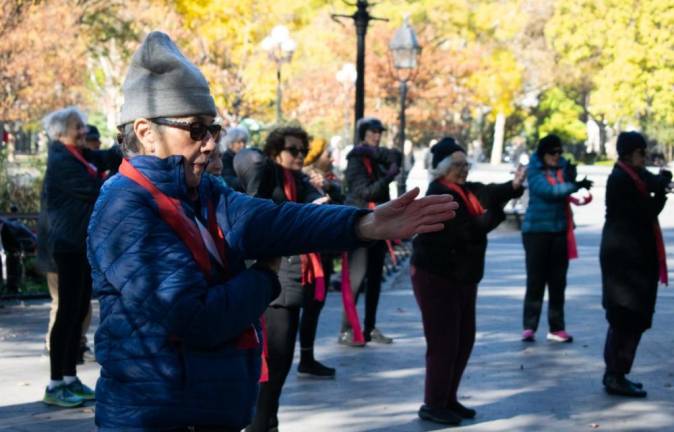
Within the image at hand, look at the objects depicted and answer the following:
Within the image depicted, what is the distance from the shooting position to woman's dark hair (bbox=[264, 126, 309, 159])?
8.54m

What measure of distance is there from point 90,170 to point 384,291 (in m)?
7.47

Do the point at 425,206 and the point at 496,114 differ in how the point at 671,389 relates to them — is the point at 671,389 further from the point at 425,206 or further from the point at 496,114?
the point at 496,114

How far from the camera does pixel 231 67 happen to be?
40.3 m

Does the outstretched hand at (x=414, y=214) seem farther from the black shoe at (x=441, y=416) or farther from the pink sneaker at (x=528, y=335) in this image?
the pink sneaker at (x=528, y=335)

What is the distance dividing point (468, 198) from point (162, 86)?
495 centimetres

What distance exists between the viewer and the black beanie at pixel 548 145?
12203mm

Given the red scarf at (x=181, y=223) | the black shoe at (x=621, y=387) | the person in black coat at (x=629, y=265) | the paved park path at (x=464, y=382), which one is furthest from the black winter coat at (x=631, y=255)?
the red scarf at (x=181, y=223)

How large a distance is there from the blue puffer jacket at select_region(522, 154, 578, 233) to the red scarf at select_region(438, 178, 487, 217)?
3.62 meters

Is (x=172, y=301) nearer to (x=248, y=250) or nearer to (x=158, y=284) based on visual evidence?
(x=158, y=284)

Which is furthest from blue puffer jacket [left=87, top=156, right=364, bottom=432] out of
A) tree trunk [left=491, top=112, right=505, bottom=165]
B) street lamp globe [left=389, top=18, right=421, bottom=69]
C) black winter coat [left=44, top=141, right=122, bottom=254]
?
tree trunk [left=491, top=112, right=505, bottom=165]

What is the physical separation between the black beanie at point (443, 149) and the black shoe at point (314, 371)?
196 centimetres


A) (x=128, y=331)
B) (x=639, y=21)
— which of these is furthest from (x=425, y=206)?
(x=639, y=21)

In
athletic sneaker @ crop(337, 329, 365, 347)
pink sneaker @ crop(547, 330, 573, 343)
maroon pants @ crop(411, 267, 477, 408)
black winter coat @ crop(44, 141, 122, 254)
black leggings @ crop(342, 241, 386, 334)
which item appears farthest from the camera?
pink sneaker @ crop(547, 330, 573, 343)

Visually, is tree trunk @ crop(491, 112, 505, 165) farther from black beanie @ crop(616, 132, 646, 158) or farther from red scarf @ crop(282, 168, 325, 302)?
red scarf @ crop(282, 168, 325, 302)
